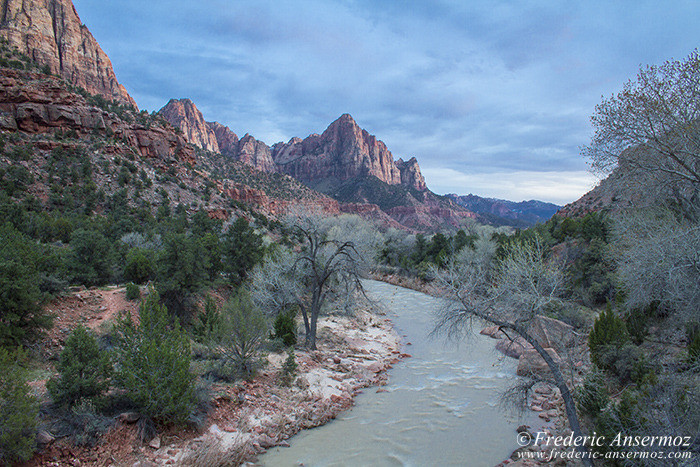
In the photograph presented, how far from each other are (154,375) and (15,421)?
175 cm

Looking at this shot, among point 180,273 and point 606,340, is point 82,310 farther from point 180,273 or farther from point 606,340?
point 606,340

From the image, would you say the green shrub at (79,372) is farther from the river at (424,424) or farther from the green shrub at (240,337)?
the river at (424,424)

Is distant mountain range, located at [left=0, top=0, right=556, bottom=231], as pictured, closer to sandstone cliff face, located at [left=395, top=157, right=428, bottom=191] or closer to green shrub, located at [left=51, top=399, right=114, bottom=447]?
sandstone cliff face, located at [left=395, top=157, right=428, bottom=191]

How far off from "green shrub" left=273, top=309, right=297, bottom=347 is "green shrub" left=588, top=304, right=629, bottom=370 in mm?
9207

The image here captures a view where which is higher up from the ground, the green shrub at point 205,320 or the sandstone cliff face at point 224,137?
the sandstone cliff face at point 224,137

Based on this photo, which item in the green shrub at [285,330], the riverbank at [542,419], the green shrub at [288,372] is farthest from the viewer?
the green shrub at [285,330]

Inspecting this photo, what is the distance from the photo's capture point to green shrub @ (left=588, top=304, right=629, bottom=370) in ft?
30.1

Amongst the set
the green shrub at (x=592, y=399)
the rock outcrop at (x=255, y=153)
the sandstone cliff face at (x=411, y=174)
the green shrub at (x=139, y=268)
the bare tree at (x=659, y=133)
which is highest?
the rock outcrop at (x=255, y=153)

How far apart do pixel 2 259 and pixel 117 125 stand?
37.4 metres

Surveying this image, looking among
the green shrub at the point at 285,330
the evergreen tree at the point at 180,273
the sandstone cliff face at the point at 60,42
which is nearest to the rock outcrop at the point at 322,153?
the sandstone cliff face at the point at 60,42

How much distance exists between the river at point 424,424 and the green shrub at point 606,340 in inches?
98.7

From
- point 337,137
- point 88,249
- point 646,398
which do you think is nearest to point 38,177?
point 88,249

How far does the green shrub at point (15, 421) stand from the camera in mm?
4234

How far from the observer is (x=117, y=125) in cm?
3806
